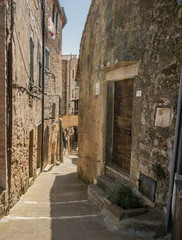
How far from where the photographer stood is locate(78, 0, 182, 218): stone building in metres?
3.36

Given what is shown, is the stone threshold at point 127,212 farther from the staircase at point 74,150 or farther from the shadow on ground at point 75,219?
the staircase at point 74,150

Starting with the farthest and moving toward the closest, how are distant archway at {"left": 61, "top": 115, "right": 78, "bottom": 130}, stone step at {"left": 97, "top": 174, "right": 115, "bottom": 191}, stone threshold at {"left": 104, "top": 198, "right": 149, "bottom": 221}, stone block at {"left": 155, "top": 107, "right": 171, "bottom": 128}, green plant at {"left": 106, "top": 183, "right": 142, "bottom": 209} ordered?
distant archway at {"left": 61, "top": 115, "right": 78, "bottom": 130}, stone step at {"left": 97, "top": 174, "right": 115, "bottom": 191}, green plant at {"left": 106, "top": 183, "right": 142, "bottom": 209}, stone threshold at {"left": 104, "top": 198, "right": 149, "bottom": 221}, stone block at {"left": 155, "top": 107, "right": 171, "bottom": 128}

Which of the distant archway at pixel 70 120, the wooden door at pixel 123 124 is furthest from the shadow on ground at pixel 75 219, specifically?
the distant archway at pixel 70 120

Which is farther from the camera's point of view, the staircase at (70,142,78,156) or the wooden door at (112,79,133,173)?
the staircase at (70,142,78,156)

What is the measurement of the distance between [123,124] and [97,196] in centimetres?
176

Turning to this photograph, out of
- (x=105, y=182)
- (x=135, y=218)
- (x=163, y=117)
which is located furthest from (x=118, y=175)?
(x=163, y=117)

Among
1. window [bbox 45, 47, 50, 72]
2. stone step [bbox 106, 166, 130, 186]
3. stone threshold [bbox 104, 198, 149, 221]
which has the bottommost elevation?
stone threshold [bbox 104, 198, 149, 221]

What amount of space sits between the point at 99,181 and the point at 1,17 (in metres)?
4.09

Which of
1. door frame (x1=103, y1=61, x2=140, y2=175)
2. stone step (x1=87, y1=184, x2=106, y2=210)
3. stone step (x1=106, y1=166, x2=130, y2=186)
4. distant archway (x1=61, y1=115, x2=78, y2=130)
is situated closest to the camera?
stone step (x1=87, y1=184, x2=106, y2=210)

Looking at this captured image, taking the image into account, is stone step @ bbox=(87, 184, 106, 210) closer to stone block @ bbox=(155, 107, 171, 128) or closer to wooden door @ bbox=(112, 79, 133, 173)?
wooden door @ bbox=(112, 79, 133, 173)

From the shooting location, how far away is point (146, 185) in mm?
3809

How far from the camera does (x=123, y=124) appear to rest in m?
5.26

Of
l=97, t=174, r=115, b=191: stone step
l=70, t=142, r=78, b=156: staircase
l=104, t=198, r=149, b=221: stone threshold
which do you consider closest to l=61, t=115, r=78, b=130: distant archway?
l=70, t=142, r=78, b=156: staircase

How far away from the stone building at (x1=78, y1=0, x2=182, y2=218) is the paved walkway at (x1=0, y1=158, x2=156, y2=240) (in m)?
0.95
